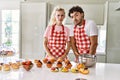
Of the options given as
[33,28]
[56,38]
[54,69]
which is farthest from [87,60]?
[33,28]

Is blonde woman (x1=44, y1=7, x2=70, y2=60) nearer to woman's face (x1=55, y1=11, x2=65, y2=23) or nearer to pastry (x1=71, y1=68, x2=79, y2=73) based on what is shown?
woman's face (x1=55, y1=11, x2=65, y2=23)

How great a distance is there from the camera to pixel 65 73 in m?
1.51

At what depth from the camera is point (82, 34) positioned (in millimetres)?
2209

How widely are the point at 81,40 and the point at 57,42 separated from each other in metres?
0.28

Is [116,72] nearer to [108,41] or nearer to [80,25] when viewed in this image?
[80,25]

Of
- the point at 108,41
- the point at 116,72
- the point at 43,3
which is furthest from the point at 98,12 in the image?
the point at 116,72

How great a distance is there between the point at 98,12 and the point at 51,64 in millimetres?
1815

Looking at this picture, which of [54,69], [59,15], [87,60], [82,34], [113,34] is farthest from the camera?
[113,34]

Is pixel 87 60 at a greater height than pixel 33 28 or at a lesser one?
lesser

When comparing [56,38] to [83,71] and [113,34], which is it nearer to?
[83,71]

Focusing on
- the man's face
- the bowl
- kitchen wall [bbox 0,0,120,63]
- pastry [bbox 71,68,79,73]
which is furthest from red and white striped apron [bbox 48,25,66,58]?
kitchen wall [bbox 0,0,120,63]

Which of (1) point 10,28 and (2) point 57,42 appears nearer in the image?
(2) point 57,42

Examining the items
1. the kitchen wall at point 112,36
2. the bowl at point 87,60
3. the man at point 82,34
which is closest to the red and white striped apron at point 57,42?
the man at point 82,34

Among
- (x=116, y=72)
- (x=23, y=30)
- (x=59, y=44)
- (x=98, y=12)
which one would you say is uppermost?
(x=98, y=12)
